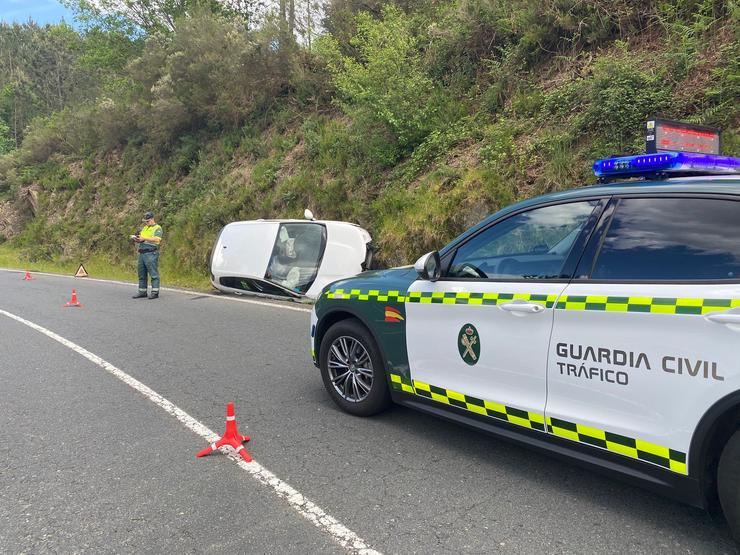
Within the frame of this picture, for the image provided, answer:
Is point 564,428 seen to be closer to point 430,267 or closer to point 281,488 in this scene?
point 430,267

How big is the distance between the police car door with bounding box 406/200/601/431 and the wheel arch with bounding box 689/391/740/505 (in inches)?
29.2

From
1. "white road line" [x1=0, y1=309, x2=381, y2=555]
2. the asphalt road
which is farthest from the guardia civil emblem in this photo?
"white road line" [x1=0, y1=309, x2=381, y2=555]

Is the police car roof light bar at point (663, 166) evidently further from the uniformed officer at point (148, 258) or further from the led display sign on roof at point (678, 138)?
the uniformed officer at point (148, 258)

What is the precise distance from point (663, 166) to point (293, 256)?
7929 millimetres

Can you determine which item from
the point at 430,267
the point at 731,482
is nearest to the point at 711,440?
the point at 731,482

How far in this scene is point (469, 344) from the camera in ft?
10.9

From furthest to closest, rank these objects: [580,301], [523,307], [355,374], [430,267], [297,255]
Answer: [297,255]
[355,374]
[430,267]
[523,307]
[580,301]

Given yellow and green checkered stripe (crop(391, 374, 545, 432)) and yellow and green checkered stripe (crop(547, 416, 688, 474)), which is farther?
yellow and green checkered stripe (crop(391, 374, 545, 432))

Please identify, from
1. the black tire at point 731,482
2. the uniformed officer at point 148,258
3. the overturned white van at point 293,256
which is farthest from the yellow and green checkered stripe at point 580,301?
the uniformed officer at point 148,258

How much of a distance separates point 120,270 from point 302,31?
1037cm

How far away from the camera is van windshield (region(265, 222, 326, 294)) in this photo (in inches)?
398

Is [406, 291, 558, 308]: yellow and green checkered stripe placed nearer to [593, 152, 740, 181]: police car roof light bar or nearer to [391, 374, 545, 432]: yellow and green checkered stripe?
[391, 374, 545, 432]: yellow and green checkered stripe

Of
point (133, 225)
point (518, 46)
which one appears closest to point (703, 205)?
point (518, 46)

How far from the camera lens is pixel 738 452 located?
230 cm
